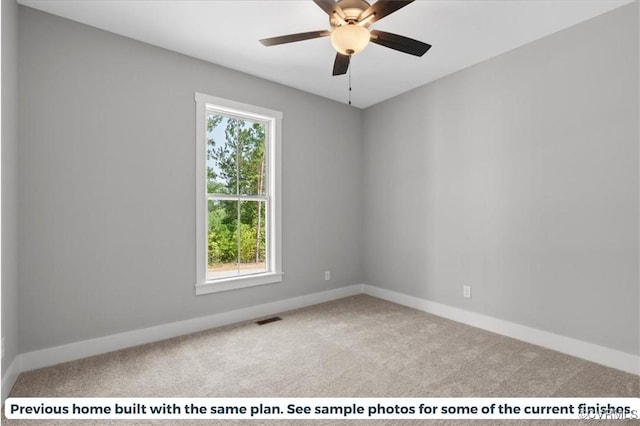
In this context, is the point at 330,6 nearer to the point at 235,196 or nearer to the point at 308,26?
the point at 308,26

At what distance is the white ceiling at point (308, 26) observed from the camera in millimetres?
2445

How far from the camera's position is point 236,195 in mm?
3635

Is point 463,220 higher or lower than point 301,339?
higher

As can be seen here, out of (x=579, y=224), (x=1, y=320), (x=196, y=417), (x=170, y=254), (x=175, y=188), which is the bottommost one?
(x=196, y=417)

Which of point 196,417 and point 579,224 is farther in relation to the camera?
point 579,224

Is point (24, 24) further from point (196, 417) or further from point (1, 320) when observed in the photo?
point (196, 417)

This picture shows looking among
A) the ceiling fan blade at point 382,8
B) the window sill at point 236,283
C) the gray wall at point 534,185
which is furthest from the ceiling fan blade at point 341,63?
the window sill at point 236,283

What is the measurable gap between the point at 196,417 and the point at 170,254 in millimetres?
1598

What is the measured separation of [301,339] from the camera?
3.02 metres

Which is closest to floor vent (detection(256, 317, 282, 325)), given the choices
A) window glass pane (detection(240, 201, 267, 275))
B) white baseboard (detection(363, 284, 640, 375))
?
window glass pane (detection(240, 201, 267, 275))

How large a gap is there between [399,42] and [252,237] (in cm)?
254

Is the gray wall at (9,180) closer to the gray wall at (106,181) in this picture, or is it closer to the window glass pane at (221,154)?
the gray wall at (106,181)

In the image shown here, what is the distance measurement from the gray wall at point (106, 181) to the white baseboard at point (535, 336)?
6.33 ft

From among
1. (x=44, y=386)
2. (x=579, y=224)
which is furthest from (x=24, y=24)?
(x=579, y=224)
